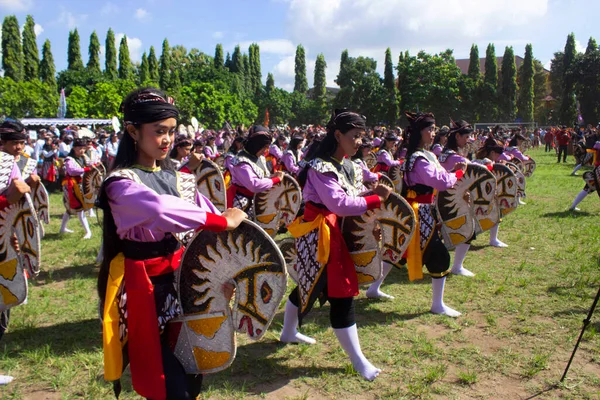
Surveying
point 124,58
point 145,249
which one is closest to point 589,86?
point 145,249

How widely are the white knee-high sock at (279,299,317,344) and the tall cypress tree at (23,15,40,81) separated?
1863 inches

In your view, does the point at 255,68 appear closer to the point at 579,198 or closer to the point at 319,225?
the point at 579,198

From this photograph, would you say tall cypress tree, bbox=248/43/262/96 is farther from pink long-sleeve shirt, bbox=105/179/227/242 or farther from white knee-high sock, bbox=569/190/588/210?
pink long-sleeve shirt, bbox=105/179/227/242

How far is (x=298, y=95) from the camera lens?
59.5 metres

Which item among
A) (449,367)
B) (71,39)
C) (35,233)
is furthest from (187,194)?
(71,39)

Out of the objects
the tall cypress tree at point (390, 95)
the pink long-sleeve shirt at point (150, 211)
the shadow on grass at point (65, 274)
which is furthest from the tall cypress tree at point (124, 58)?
the pink long-sleeve shirt at point (150, 211)

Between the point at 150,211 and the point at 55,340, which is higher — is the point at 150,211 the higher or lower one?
the higher one

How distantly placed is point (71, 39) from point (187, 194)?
56388 millimetres

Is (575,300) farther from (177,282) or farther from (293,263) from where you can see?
(177,282)

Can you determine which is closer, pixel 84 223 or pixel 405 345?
pixel 405 345

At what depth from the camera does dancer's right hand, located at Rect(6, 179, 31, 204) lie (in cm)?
311

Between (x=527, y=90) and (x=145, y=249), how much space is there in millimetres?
56309

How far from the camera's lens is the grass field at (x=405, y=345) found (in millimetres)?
3471

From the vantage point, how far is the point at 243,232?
223cm
